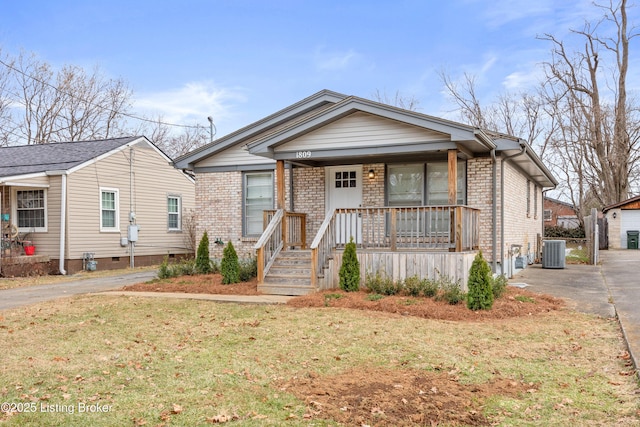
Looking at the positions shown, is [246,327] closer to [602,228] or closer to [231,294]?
[231,294]

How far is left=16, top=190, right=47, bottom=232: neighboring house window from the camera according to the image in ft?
55.6

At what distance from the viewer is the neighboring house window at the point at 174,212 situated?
21172mm

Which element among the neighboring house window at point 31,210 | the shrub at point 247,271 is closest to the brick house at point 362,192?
the shrub at point 247,271

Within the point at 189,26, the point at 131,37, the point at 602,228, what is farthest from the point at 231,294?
the point at 602,228

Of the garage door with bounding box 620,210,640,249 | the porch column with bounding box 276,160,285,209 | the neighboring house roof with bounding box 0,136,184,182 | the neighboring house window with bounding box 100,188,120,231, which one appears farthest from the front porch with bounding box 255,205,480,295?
the garage door with bounding box 620,210,640,249

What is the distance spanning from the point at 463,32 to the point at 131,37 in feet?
43.6

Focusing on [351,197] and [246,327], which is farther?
[351,197]

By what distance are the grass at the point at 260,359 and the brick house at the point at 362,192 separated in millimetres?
2195

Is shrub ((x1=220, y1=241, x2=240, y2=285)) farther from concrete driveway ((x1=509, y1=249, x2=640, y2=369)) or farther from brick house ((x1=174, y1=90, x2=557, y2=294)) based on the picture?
concrete driveway ((x1=509, y1=249, x2=640, y2=369))

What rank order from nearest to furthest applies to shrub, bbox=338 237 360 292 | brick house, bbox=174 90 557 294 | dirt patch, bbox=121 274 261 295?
shrub, bbox=338 237 360 292 < brick house, bbox=174 90 557 294 < dirt patch, bbox=121 274 261 295

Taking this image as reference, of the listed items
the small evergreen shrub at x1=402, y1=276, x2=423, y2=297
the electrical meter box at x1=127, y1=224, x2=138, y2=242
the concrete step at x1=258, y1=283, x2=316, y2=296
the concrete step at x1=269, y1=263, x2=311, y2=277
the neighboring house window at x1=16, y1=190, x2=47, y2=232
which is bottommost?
the concrete step at x1=258, y1=283, x2=316, y2=296

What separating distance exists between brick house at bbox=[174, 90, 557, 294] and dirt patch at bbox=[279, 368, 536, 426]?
5023 millimetres

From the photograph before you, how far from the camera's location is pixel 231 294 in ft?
34.6

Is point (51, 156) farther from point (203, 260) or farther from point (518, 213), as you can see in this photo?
point (518, 213)
